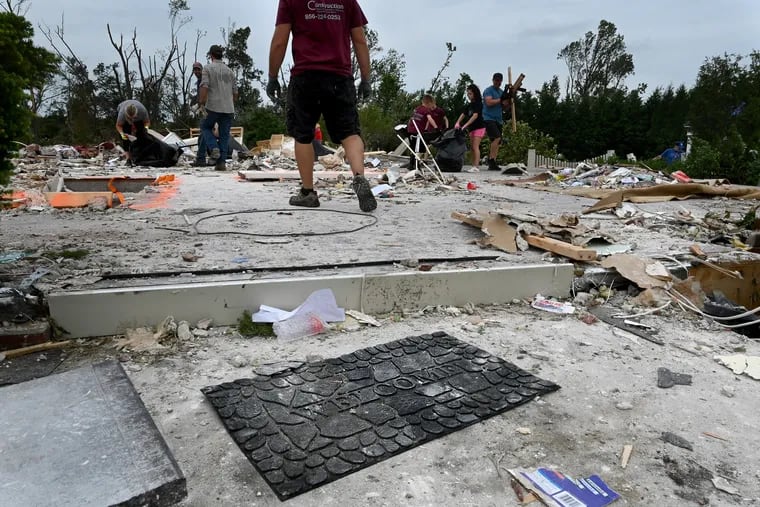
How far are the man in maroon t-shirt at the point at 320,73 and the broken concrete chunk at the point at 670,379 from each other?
2.73 meters

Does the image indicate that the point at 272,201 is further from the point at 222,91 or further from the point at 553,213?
the point at 222,91

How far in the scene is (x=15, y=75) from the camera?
1938 millimetres

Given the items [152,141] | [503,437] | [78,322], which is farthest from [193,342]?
[152,141]

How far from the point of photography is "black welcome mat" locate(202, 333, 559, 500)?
1.33 meters

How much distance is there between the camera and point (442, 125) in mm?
9922

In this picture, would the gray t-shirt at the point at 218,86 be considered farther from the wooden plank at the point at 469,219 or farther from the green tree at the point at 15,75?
the green tree at the point at 15,75

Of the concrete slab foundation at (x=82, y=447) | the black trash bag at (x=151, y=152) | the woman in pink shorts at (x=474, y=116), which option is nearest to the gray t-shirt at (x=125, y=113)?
the black trash bag at (x=151, y=152)

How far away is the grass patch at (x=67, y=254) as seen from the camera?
8.32 feet

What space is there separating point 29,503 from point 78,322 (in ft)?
3.27

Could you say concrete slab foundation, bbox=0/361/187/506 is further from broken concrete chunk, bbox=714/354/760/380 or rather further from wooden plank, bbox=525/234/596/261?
wooden plank, bbox=525/234/596/261

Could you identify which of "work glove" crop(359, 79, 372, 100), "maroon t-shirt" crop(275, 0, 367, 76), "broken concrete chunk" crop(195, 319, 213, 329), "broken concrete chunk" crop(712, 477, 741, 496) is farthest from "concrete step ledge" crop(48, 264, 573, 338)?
"work glove" crop(359, 79, 372, 100)

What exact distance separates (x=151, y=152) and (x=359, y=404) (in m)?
8.98

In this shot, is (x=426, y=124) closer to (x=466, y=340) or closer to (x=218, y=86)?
(x=218, y=86)

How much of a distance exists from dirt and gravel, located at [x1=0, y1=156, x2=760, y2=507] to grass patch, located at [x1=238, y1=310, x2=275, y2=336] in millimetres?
33
